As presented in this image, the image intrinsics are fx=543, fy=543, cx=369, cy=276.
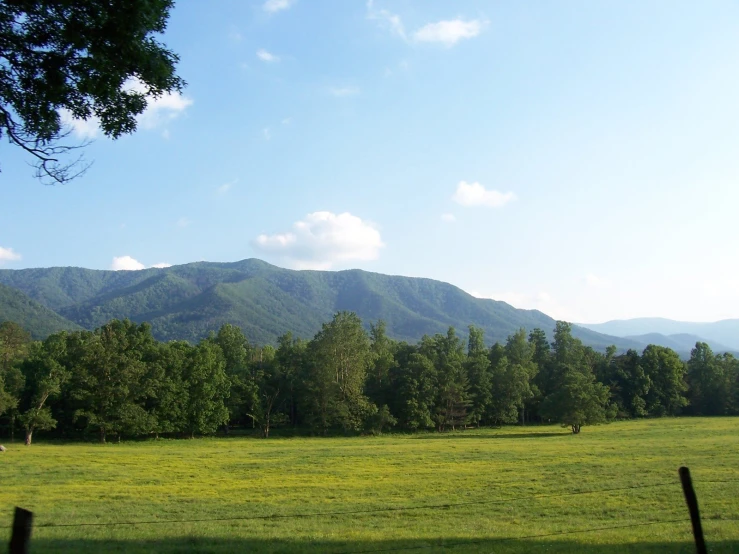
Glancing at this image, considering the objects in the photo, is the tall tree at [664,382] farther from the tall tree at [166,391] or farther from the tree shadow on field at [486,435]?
the tall tree at [166,391]

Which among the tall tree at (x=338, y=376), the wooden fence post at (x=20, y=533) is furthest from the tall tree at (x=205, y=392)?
the wooden fence post at (x=20, y=533)

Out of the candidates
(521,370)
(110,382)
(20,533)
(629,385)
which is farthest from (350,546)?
(629,385)

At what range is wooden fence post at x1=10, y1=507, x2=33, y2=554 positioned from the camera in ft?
15.0

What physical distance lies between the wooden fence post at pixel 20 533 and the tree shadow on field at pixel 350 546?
9504 millimetres

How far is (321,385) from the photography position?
7781 cm

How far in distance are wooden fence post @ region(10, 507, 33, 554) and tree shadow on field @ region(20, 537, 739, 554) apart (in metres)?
9.50

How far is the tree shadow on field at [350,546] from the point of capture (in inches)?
528

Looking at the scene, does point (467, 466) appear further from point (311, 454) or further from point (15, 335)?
point (15, 335)

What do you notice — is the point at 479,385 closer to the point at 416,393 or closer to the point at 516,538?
the point at 416,393

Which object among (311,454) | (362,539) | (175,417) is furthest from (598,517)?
(175,417)

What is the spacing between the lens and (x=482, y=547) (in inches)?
554

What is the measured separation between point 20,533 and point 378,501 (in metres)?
19.7

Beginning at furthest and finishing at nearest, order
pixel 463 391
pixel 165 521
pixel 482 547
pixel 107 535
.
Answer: pixel 463 391 → pixel 165 521 → pixel 107 535 → pixel 482 547

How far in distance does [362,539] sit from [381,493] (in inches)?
Result: 411
